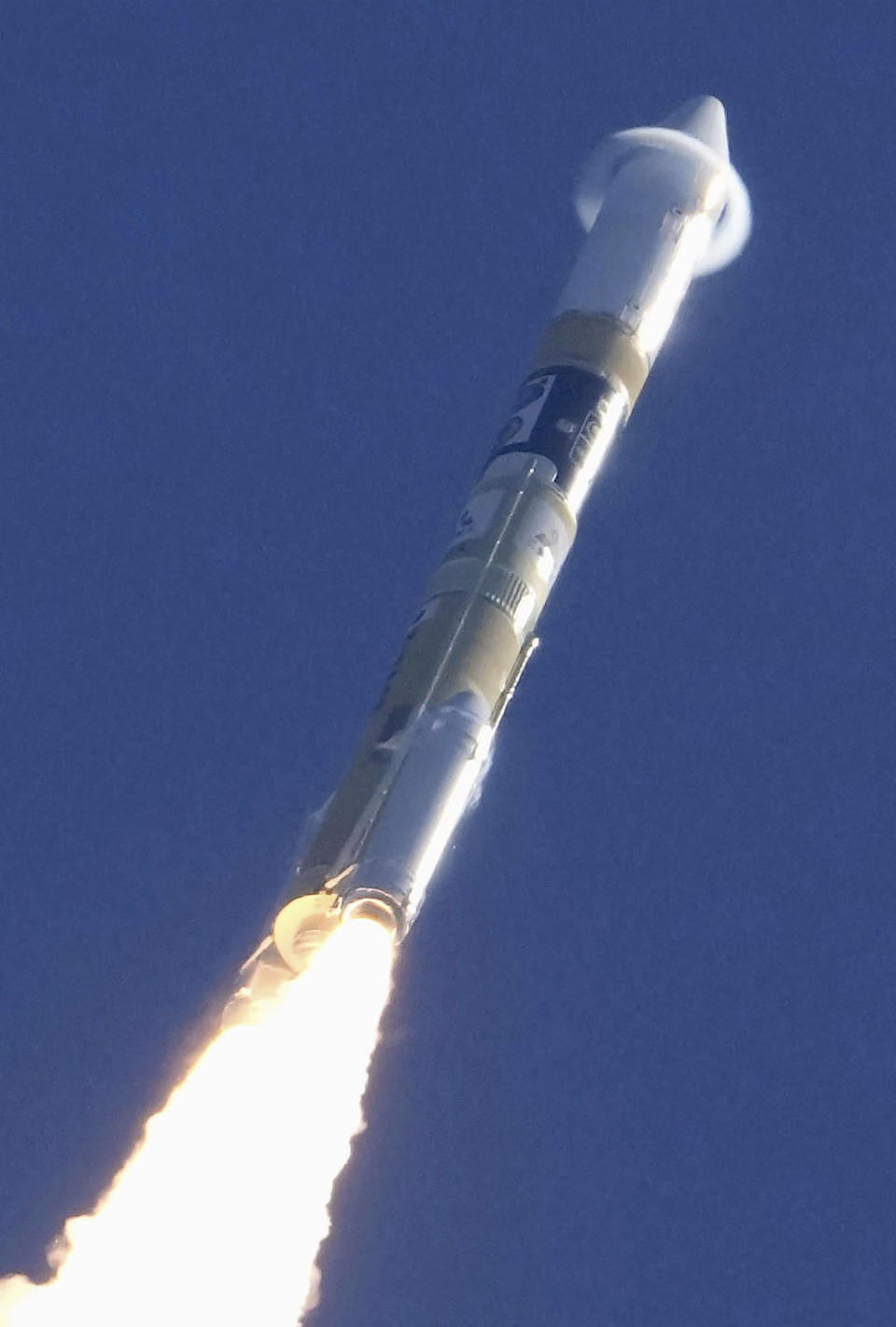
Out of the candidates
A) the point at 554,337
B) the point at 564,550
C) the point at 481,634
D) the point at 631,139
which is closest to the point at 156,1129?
the point at 481,634

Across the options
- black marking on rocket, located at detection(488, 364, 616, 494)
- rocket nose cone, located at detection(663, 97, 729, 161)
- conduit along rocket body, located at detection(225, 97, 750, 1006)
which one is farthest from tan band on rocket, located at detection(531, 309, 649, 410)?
rocket nose cone, located at detection(663, 97, 729, 161)

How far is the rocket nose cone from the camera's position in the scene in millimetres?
52531

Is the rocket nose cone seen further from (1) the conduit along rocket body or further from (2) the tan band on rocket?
(2) the tan band on rocket

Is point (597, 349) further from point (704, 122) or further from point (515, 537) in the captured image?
point (704, 122)

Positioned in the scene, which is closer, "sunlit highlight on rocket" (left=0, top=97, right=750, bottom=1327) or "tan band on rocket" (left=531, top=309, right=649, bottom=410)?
"sunlit highlight on rocket" (left=0, top=97, right=750, bottom=1327)

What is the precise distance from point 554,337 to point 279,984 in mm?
14951

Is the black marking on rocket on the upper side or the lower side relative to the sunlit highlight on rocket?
upper

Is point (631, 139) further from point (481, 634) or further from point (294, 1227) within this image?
point (294, 1227)

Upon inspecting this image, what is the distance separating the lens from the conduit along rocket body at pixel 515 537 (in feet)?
128

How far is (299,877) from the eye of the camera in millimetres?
40188

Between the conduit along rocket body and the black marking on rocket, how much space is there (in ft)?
0.12

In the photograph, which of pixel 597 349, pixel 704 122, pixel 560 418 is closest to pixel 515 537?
pixel 560 418

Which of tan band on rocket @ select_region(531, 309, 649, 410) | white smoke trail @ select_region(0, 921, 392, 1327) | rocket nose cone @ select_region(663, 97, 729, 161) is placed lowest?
white smoke trail @ select_region(0, 921, 392, 1327)

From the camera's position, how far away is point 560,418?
46500 millimetres
